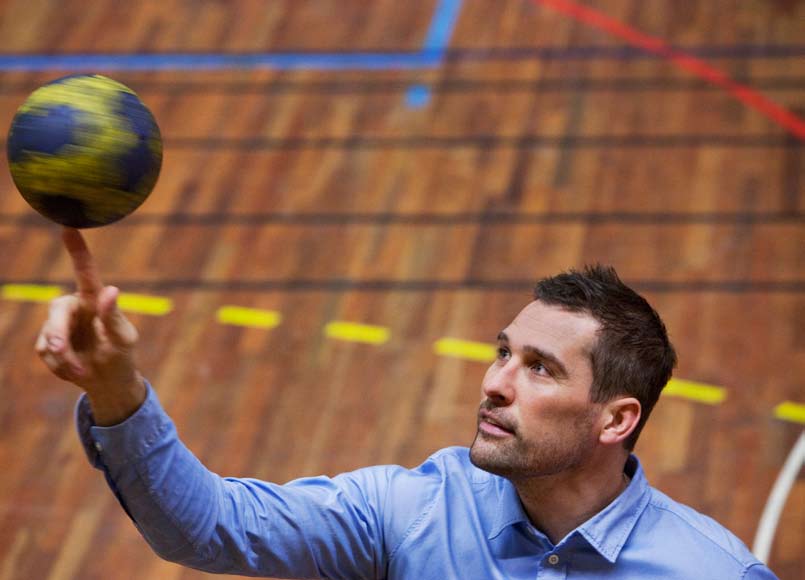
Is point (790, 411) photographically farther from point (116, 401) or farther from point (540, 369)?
point (116, 401)

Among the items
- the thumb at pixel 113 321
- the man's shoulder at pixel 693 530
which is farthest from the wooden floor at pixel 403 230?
the thumb at pixel 113 321

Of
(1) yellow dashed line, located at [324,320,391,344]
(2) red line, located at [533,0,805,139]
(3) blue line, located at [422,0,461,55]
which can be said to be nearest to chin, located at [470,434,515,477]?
(1) yellow dashed line, located at [324,320,391,344]

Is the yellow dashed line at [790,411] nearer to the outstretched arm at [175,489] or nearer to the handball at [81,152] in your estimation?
the outstretched arm at [175,489]

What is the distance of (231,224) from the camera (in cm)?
695

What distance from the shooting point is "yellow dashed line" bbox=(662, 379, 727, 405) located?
5.71 meters

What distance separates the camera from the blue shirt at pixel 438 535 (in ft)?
8.27

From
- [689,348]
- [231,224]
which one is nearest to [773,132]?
[689,348]

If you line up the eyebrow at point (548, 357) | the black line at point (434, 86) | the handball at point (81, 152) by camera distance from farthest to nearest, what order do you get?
the black line at point (434, 86)
the eyebrow at point (548, 357)
the handball at point (81, 152)

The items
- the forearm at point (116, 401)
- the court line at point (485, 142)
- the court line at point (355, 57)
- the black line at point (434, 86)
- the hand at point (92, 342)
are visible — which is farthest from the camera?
the court line at point (355, 57)

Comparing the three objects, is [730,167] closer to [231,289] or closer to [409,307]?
[409,307]

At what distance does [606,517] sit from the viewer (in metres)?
2.62

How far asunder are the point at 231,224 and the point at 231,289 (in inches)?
22.1

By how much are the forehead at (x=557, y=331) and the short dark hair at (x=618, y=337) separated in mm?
15

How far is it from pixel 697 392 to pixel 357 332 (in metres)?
1.52
